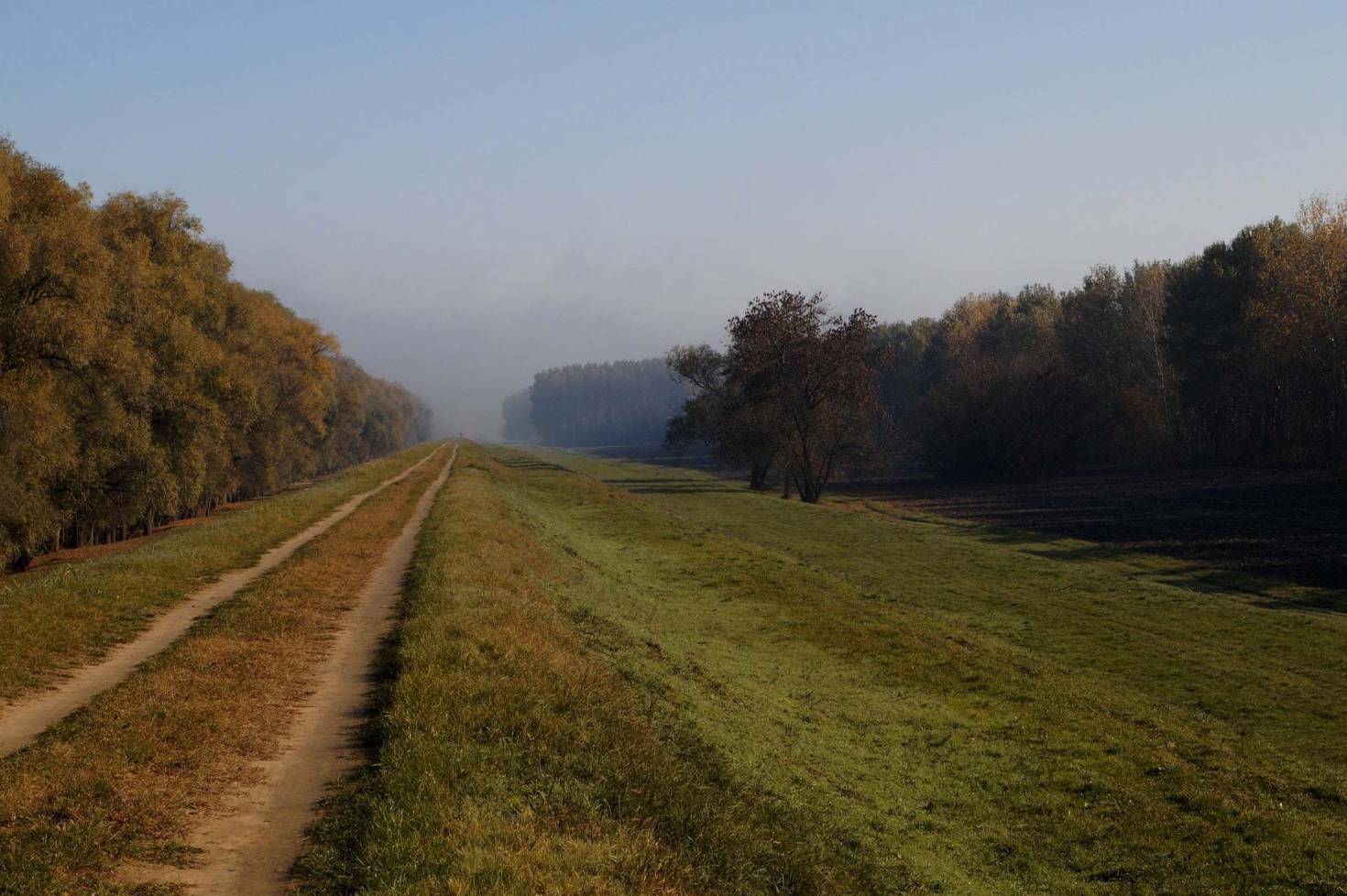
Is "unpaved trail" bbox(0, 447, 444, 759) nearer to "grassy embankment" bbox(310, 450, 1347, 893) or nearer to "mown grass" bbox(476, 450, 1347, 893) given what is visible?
"grassy embankment" bbox(310, 450, 1347, 893)

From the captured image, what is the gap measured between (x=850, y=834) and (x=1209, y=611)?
23185mm

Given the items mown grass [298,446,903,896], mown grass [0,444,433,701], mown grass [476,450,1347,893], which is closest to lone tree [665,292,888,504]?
mown grass [476,450,1347,893]

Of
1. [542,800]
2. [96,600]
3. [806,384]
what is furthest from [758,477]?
[542,800]

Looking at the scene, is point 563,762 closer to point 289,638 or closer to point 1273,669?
point 289,638

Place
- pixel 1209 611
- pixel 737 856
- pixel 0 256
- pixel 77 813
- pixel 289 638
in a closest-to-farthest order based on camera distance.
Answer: pixel 77 813, pixel 737 856, pixel 289 638, pixel 1209 611, pixel 0 256

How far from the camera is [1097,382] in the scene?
10906cm

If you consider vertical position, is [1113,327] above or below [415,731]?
above

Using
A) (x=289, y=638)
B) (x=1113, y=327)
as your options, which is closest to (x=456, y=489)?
(x=289, y=638)

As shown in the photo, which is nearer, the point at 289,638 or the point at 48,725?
the point at 48,725

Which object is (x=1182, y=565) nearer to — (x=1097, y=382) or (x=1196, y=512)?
(x=1196, y=512)

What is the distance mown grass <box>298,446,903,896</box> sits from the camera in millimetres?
7309

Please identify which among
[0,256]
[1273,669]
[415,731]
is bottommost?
[1273,669]

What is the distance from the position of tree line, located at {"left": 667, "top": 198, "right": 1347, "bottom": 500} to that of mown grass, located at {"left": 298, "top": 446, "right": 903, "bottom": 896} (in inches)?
2345

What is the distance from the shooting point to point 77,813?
7859 millimetres
